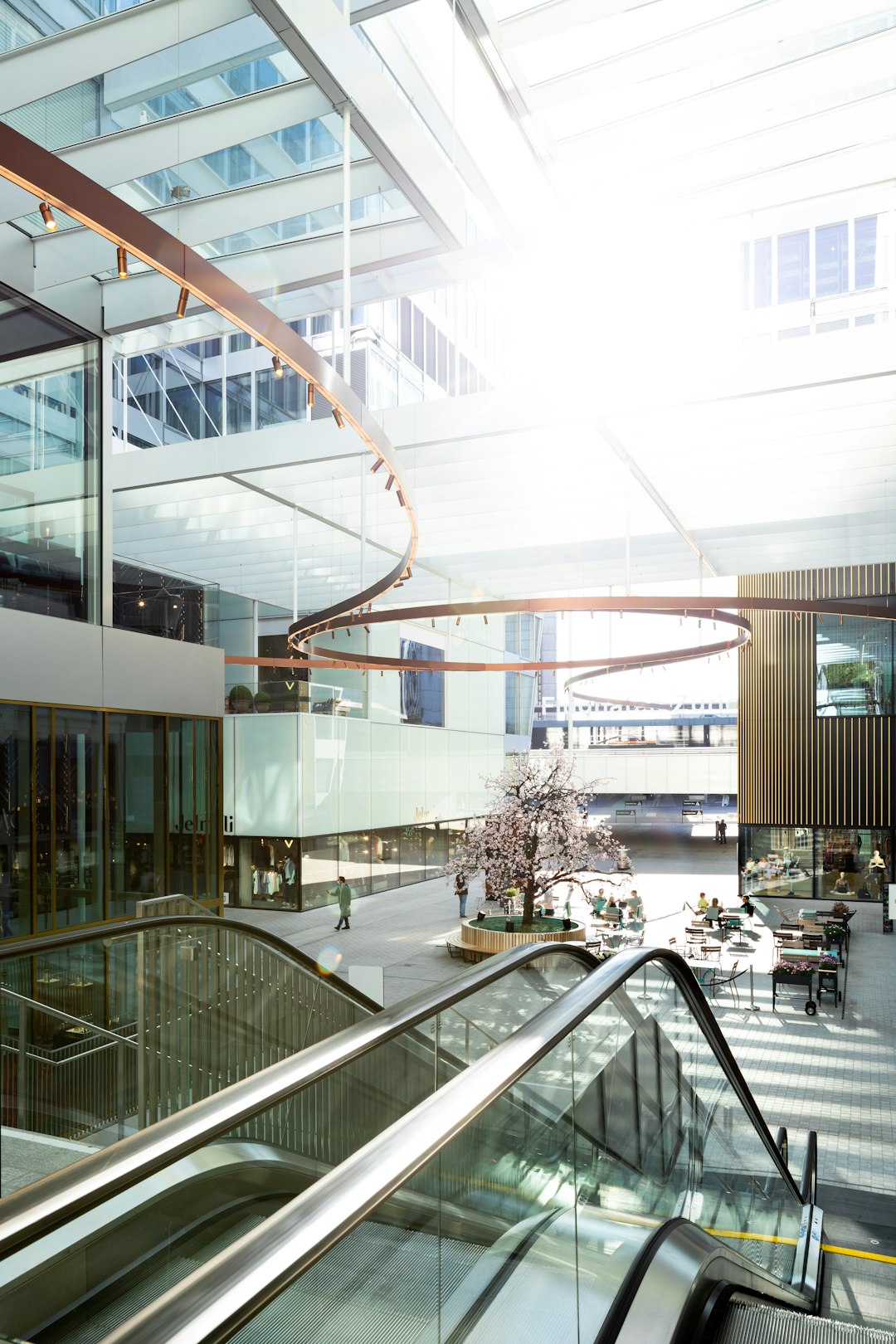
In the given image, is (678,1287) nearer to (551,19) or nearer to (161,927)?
(161,927)

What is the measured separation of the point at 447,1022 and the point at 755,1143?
229 cm

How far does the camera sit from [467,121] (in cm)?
834

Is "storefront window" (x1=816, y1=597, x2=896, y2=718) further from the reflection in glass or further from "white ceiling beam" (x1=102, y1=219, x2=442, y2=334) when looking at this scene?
"white ceiling beam" (x1=102, y1=219, x2=442, y2=334)

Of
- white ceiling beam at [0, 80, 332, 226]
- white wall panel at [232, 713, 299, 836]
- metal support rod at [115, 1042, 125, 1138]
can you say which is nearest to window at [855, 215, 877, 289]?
white ceiling beam at [0, 80, 332, 226]

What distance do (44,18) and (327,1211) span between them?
7539 millimetres

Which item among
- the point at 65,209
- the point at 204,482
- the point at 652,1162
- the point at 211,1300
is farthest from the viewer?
the point at 204,482

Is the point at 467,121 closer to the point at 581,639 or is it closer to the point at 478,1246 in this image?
the point at 478,1246

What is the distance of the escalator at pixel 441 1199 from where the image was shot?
1.58 m

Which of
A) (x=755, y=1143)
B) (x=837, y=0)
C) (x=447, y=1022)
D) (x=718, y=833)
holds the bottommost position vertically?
(x=718, y=833)

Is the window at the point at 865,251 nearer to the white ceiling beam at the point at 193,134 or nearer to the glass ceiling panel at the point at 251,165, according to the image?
the glass ceiling panel at the point at 251,165

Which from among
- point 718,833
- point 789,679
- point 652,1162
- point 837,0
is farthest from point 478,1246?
point 718,833

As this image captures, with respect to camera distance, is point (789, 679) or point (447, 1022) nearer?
point (447, 1022)

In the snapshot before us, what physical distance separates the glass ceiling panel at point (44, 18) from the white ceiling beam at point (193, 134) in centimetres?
88

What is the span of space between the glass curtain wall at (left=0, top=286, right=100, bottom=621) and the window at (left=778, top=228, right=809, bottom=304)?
299 inches
